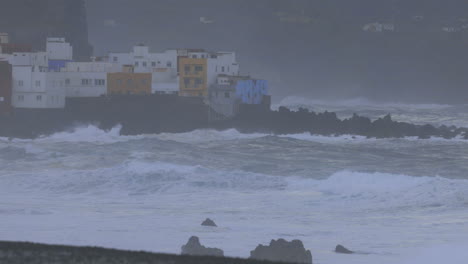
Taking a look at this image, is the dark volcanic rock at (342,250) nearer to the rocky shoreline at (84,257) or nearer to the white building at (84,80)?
the rocky shoreline at (84,257)

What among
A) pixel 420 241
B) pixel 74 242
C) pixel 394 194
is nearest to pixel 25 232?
pixel 74 242

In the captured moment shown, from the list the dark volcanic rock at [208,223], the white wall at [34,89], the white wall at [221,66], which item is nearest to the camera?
the dark volcanic rock at [208,223]

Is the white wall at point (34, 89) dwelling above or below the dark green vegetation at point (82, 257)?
above

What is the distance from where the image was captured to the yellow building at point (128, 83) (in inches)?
2950

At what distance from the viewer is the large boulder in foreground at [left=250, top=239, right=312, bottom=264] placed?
82.5ft

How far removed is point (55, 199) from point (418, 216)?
10921 mm

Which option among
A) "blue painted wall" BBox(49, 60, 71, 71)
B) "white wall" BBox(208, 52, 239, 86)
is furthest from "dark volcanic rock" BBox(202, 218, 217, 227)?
"blue painted wall" BBox(49, 60, 71, 71)

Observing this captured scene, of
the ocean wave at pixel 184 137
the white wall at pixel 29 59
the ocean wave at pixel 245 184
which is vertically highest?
the white wall at pixel 29 59

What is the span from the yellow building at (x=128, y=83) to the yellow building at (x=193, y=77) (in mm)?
2276

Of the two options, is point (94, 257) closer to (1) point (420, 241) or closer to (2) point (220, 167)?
(1) point (420, 241)

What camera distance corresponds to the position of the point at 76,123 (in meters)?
70.5

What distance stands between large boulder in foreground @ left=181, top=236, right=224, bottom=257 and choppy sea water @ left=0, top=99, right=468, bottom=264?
2.75 feet

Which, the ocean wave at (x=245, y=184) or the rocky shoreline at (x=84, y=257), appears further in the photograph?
the ocean wave at (x=245, y=184)

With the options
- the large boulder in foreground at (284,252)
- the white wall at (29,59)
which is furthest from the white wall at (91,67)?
the large boulder in foreground at (284,252)
